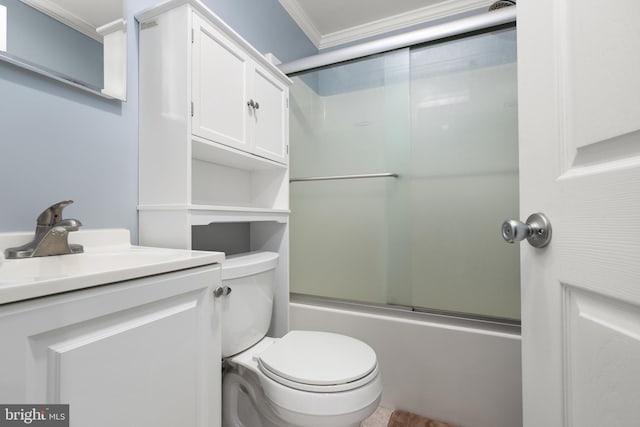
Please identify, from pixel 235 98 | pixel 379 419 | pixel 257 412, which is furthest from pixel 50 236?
pixel 379 419

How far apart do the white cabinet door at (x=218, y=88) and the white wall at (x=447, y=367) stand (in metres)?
1.08

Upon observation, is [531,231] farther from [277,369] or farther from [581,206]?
[277,369]

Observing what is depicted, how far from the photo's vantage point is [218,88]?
3.52 ft

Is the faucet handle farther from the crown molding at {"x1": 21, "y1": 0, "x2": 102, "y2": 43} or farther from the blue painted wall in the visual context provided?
the crown molding at {"x1": 21, "y1": 0, "x2": 102, "y2": 43}

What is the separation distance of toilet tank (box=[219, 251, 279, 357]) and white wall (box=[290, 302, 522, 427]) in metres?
0.54

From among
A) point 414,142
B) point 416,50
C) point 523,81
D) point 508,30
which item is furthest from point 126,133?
point 508,30

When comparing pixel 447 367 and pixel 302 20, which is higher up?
pixel 302 20

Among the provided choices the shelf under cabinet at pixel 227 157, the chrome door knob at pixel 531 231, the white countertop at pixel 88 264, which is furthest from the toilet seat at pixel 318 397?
the shelf under cabinet at pixel 227 157

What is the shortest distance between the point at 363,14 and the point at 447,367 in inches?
87.7

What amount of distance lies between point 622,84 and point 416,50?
134 cm

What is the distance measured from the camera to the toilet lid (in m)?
0.87

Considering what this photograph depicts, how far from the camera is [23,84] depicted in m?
0.77

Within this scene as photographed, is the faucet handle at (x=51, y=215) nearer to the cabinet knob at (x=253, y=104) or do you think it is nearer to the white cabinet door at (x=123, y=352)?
the white cabinet door at (x=123, y=352)

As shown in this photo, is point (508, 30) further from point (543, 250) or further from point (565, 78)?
point (543, 250)
